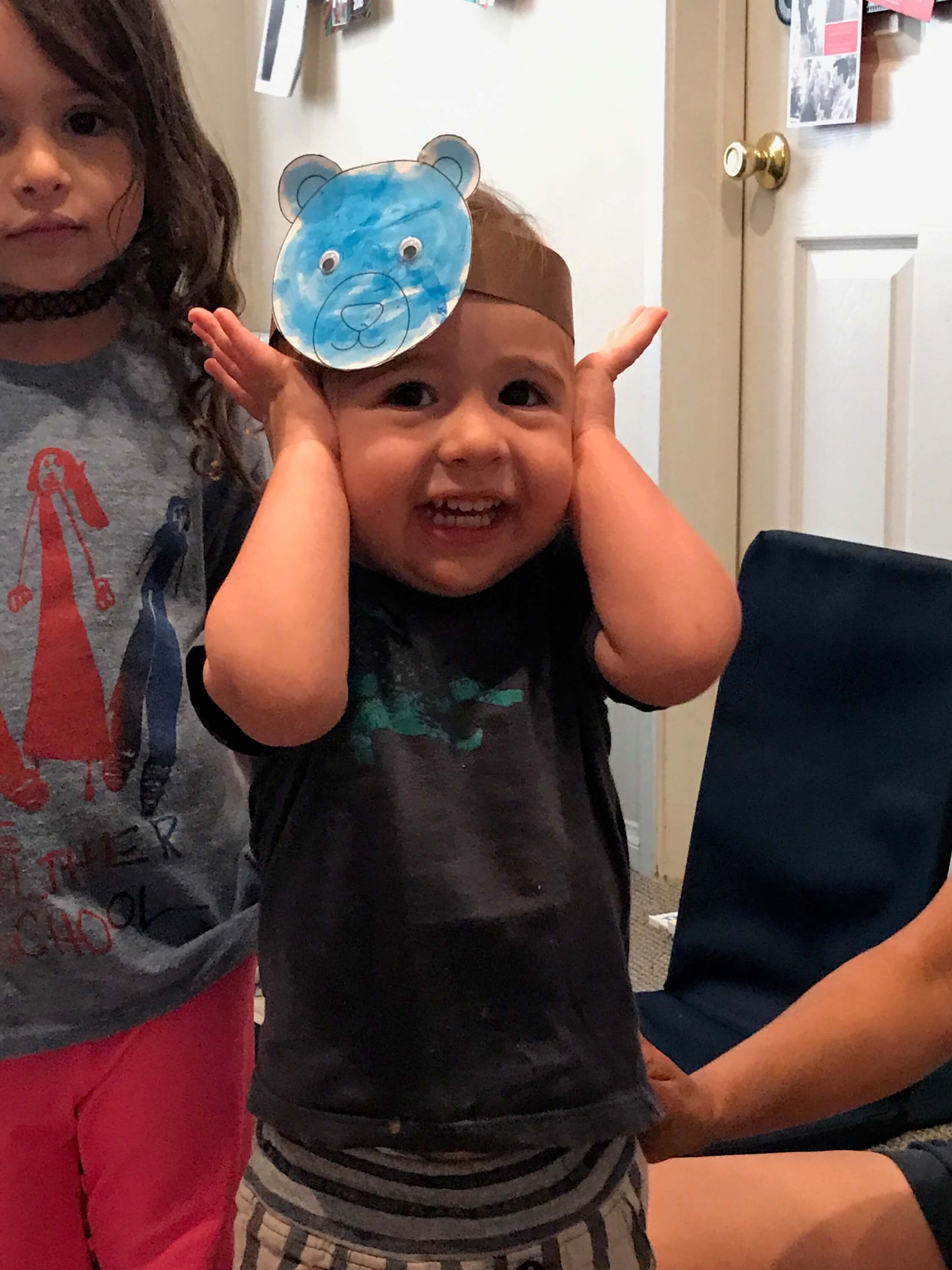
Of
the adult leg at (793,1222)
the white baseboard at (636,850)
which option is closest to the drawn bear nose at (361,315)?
the adult leg at (793,1222)

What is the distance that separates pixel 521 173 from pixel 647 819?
127 centimetres

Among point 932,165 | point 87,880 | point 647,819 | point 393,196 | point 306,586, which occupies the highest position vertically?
point 932,165

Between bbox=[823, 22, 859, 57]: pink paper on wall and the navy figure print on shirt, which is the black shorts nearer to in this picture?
the navy figure print on shirt

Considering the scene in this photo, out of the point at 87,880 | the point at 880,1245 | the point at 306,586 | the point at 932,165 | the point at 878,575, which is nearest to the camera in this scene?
the point at 306,586

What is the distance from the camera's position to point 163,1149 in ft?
2.71

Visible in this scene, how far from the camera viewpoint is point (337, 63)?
9.57ft

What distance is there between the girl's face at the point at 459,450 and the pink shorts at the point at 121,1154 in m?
0.41

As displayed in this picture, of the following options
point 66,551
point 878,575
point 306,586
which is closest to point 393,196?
point 306,586

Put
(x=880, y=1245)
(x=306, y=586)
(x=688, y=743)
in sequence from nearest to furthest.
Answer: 1. (x=306, y=586)
2. (x=880, y=1245)
3. (x=688, y=743)

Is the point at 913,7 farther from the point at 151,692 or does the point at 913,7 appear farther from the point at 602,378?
the point at 151,692

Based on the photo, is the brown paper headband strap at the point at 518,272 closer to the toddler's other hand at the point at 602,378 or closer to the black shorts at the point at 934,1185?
the toddler's other hand at the point at 602,378

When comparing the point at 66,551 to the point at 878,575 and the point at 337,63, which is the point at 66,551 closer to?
the point at 878,575

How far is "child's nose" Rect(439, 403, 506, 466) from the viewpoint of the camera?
617 mm

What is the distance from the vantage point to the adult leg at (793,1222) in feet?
3.11
